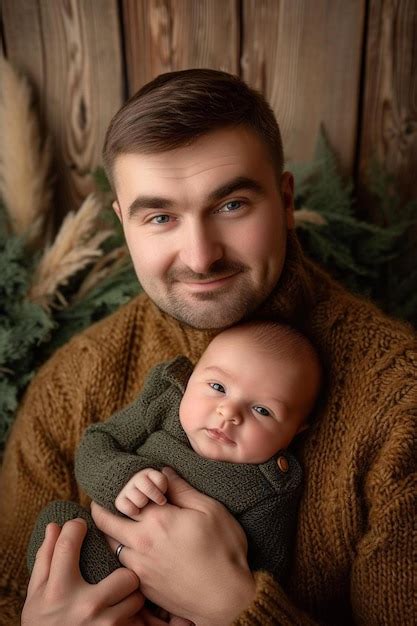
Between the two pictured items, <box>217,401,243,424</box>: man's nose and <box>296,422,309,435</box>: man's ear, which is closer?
<box>217,401,243,424</box>: man's nose

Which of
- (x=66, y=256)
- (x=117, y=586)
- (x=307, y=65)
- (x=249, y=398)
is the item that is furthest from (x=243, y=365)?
(x=307, y=65)

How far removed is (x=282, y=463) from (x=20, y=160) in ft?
4.81

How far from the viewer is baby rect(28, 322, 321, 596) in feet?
4.40

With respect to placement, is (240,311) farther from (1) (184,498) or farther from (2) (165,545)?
(2) (165,545)

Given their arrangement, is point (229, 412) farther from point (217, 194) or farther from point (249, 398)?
point (217, 194)

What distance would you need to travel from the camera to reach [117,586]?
131 centimetres

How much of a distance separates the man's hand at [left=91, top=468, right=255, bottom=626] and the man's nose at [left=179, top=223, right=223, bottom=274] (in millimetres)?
483

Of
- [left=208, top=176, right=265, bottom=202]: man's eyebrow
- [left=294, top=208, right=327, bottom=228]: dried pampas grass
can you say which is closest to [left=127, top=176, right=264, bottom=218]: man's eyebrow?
[left=208, top=176, right=265, bottom=202]: man's eyebrow

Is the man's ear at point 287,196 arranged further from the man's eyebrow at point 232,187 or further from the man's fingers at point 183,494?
the man's fingers at point 183,494

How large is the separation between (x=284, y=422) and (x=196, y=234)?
48 centimetres

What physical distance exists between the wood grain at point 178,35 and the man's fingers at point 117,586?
5.71 ft

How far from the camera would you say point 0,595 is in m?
1.56

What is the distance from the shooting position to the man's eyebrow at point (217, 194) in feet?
4.51

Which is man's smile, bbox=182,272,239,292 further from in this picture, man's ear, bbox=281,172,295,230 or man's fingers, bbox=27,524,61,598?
man's fingers, bbox=27,524,61,598
